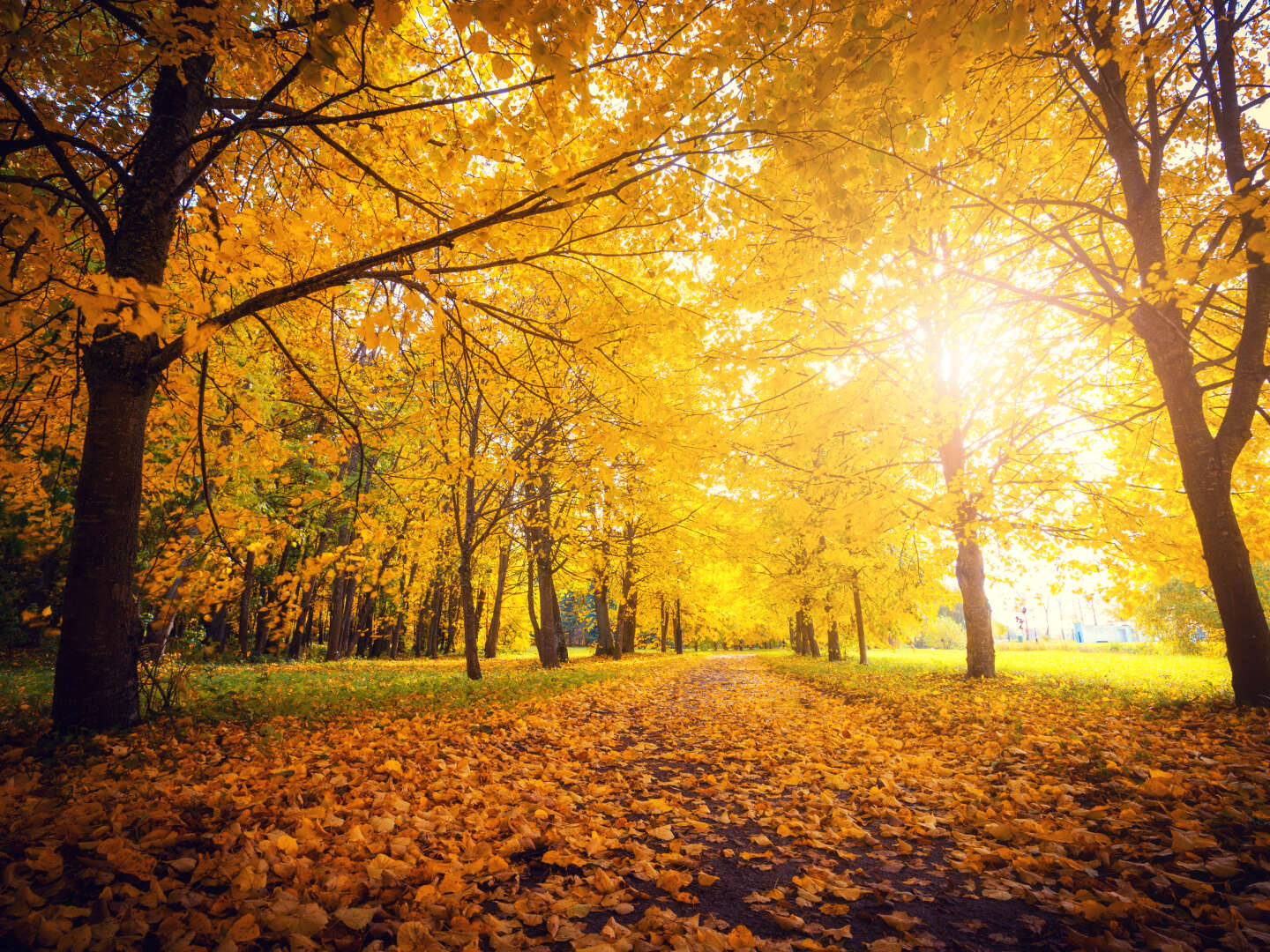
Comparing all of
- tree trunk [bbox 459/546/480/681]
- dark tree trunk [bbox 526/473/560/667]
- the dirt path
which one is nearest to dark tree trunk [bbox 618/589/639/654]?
dark tree trunk [bbox 526/473/560/667]

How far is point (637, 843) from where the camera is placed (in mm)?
3193

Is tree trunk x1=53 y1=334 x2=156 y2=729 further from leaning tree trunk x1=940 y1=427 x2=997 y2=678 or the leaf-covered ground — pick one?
leaning tree trunk x1=940 y1=427 x2=997 y2=678

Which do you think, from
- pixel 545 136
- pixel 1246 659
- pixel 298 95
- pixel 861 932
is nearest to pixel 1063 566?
pixel 1246 659

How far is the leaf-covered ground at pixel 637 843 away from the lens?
2.10 m

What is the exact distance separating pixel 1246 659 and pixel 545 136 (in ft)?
29.4

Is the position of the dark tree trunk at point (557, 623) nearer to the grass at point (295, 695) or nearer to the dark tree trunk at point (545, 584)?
the dark tree trunk at point (545, 584)

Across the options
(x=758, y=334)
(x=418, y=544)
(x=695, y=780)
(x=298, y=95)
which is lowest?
(x=695, y=780)

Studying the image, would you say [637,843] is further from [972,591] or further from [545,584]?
[545,584]

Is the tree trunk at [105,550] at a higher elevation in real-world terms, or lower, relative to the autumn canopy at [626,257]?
lower

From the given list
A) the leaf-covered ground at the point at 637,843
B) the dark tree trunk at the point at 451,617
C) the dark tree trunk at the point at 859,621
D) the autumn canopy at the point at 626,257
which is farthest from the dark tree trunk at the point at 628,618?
the leaf-covered ground at the point at 637,843

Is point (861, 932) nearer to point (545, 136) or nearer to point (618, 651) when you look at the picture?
point (545, 136)

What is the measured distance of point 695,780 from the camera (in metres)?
4.53

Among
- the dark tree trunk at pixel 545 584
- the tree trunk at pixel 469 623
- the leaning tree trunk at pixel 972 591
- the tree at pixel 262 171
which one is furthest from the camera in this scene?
the dark tree trunk at pixel 545 584

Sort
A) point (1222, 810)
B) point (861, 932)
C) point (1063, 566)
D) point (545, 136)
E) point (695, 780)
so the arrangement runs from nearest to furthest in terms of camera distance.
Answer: point (861, 932), point (1222, 810), point (695, 780), point (545, 136), point (1063, 566)
